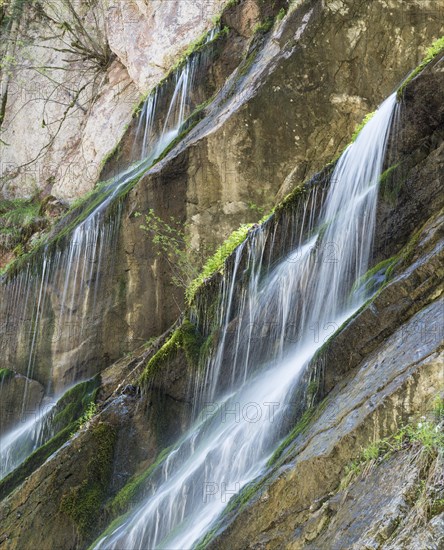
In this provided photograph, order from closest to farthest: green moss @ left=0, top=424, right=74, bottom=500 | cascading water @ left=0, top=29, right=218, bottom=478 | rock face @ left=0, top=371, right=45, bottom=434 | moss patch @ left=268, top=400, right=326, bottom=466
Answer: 1. moss patch @ left=268, top=400, right=326, bottom=466
2. green moss @ left=0, top=424, right=74, bottom=500
3. cascading water @ left=0, top=29, right=218, bottom=478
4. rock face @ left=0, top=371, right=45, bottom=434

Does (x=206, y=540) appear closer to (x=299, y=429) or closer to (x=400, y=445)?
(x=299, y=429)

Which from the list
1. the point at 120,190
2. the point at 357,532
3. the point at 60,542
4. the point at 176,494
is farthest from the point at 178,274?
the point at 357,532

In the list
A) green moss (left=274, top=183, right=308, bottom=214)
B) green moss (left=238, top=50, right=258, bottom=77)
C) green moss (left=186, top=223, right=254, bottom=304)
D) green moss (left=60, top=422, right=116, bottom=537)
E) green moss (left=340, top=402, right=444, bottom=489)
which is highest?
green moss (left=238, top=50, right=258, bottom=77)

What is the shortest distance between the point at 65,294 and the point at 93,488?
681cm

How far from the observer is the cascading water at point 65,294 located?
14.5m

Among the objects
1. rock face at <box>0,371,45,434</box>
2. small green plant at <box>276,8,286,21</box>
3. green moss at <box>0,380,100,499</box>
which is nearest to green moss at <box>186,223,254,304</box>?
green moss at <box>0,380,100,499</box>

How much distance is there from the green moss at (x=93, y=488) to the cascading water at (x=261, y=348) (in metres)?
1.03

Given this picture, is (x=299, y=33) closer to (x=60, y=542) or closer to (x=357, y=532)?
(x=60, y=542)

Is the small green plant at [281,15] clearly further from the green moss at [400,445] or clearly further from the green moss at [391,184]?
the green moss at [400,445]

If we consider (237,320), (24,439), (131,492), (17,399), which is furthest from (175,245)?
(131,492)

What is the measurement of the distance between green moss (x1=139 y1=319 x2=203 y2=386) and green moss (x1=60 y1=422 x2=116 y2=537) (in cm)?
81

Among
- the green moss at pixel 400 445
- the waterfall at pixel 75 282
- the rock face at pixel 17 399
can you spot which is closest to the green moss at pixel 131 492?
the green moss at pixel 400 445

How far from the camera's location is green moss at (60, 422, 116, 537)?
867 centimetres

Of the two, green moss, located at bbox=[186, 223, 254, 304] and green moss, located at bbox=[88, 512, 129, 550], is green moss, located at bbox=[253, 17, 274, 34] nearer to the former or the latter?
green moss, located at bbox=[186, 223, 254, 304]
